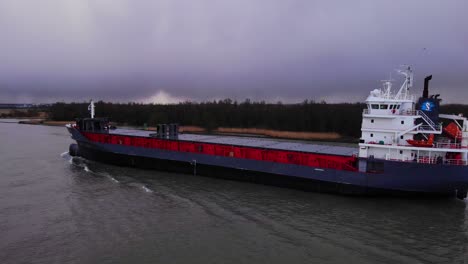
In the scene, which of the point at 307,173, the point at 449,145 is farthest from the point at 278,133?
the point at 449,145

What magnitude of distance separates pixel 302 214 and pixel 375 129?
7511 millimetres

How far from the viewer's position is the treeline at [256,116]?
235 ft

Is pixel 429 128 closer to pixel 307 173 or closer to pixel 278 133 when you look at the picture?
pixel 307 173

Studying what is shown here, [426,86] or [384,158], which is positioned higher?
[426,86]

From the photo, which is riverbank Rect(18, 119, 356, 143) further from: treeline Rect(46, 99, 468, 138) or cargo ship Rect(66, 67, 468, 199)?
cargo ship Rect(66, 67, 468, 199)

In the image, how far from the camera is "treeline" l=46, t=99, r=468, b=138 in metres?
71.6

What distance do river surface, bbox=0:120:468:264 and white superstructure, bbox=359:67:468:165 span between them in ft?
8.76

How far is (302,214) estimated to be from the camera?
18.5 metres

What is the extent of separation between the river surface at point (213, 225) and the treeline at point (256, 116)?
48.6m

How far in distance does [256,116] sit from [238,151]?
205ft

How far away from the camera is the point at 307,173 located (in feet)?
76.0

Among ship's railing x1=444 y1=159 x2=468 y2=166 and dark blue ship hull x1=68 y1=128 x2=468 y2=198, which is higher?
ship's railing x1=444 y1=159 x2=468 y2=166

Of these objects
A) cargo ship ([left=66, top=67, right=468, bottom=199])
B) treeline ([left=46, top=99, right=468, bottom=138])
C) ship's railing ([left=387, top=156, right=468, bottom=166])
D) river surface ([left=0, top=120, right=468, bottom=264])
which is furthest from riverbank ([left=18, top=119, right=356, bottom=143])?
river surface ([left=0, top=120, right=468, bottom=264])

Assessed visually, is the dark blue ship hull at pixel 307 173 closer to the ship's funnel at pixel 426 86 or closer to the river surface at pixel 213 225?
the river surface at pixel 213 225
